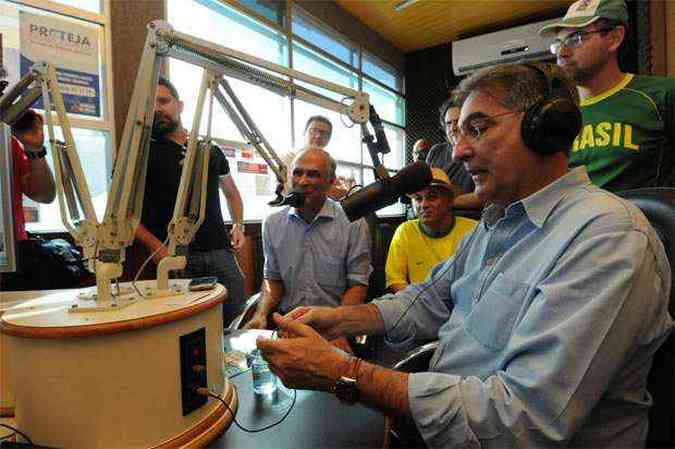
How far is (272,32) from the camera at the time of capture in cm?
374

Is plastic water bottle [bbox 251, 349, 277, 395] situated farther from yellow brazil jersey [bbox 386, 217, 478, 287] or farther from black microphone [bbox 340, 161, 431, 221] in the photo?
yellow brazil jersey [bbox 386, 217, 478, 287]

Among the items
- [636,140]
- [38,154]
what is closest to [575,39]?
[636,140]

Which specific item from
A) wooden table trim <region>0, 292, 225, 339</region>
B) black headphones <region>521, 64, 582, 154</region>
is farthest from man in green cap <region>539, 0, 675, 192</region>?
wooden table trim <region>0, 292, 225, 339</region>

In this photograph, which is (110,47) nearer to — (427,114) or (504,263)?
(504,263)

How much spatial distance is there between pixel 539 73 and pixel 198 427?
1006mm

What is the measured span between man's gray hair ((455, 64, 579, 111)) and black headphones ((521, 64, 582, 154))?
1cm

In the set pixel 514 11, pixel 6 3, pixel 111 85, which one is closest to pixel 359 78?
pixel 514 11

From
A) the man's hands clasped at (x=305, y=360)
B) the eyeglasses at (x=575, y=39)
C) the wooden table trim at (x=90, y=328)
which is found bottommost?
the man's hands clasped at (x=305, y=360)

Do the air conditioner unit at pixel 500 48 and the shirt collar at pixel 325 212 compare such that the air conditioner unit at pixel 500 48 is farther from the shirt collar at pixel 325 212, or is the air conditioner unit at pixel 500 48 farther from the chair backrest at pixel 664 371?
the chair backrest at pixel 664 371

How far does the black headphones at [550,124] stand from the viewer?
0.81 meters

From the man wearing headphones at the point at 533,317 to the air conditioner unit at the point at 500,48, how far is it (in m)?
4.63

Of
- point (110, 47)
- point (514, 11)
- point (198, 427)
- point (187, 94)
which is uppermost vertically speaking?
point (514, 11)

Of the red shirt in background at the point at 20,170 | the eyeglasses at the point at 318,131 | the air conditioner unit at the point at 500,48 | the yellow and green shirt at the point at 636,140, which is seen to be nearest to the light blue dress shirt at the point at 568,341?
the yellow and green shirt at the point at 636,140

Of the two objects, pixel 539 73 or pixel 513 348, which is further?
pixel 539 73
